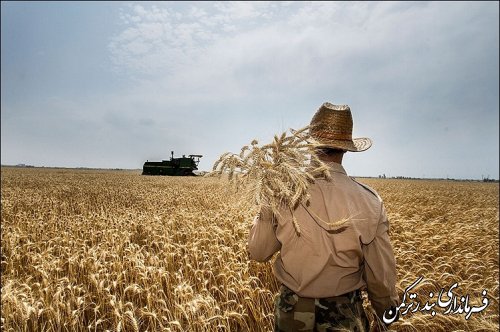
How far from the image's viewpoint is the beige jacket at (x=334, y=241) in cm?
218

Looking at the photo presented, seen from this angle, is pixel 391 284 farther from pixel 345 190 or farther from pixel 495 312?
pixel 495 312

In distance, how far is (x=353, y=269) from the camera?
2297 millimetres

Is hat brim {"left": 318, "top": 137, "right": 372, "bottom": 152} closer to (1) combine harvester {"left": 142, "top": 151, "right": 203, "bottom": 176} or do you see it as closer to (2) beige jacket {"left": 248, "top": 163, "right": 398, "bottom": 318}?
(2) beige jacket {"left": 248, "top": 163, "right": 398, "bottom": 318}

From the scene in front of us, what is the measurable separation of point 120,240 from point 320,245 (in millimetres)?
5491

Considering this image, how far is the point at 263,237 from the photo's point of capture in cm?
236

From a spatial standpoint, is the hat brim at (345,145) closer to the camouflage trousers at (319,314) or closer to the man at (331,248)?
the man at (331,248)

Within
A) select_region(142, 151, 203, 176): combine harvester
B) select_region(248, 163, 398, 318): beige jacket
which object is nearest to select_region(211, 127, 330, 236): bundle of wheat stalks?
select_region(248, 163, 398, 318): beige jacket

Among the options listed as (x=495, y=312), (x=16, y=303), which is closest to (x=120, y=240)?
(x=16, y=303)

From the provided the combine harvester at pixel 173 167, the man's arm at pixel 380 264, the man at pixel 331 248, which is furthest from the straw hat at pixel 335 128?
the combine harvester at pixel 173 167

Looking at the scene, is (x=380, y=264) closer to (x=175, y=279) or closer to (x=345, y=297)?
(x=345, y=297)

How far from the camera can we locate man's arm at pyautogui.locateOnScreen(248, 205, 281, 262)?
2.32 metres

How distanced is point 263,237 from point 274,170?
55 cm

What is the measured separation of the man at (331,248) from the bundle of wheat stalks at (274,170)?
0.41ft

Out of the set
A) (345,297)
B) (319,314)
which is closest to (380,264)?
(345,297)
